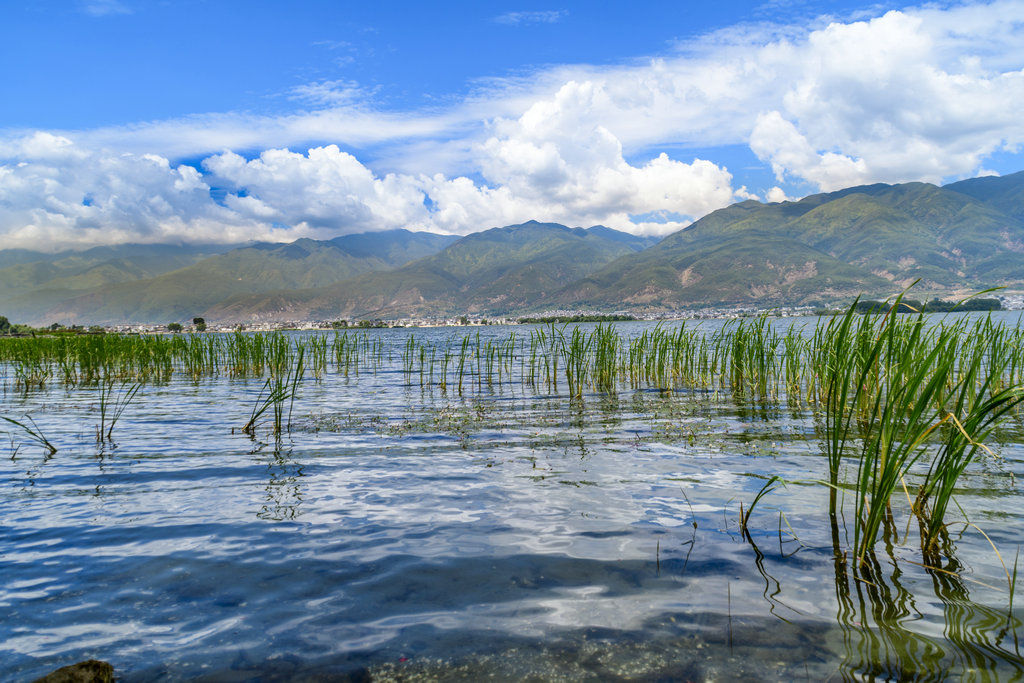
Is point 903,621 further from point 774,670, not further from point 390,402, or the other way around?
point 390,402

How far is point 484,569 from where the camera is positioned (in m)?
4.78

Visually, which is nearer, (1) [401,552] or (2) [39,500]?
(1) [401,552]

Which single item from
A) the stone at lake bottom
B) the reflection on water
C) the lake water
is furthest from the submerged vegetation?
the stone at lake bottom

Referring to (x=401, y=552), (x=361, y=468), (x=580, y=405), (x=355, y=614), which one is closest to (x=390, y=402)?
(x=580, y=405)

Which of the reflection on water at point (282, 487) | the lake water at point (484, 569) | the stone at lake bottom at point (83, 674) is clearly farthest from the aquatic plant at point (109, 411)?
the stone at lake bottom at point (83, 674)

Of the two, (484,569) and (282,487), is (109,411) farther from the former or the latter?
(484,569)

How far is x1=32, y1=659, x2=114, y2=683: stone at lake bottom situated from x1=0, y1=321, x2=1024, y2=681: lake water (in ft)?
0.93

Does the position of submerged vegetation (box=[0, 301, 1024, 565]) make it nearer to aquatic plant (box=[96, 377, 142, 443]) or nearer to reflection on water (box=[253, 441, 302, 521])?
aquatic plant (box=[96, 377, 142, 443])

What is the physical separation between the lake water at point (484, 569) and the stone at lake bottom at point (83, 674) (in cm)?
28

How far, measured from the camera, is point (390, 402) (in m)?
16.0

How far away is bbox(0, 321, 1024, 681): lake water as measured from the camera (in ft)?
11.3

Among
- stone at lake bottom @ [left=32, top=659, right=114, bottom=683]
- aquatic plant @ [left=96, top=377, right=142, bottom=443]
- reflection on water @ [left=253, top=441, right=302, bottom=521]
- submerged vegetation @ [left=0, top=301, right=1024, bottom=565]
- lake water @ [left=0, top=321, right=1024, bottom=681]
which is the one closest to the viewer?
stone at lake bottom @ [left=32, top=659, right=114, bottom=683]

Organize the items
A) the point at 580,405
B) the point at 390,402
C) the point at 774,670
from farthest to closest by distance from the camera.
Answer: the point at 390,402 → the point at 580,405 → the point at 774,670

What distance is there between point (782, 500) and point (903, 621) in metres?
2.78
